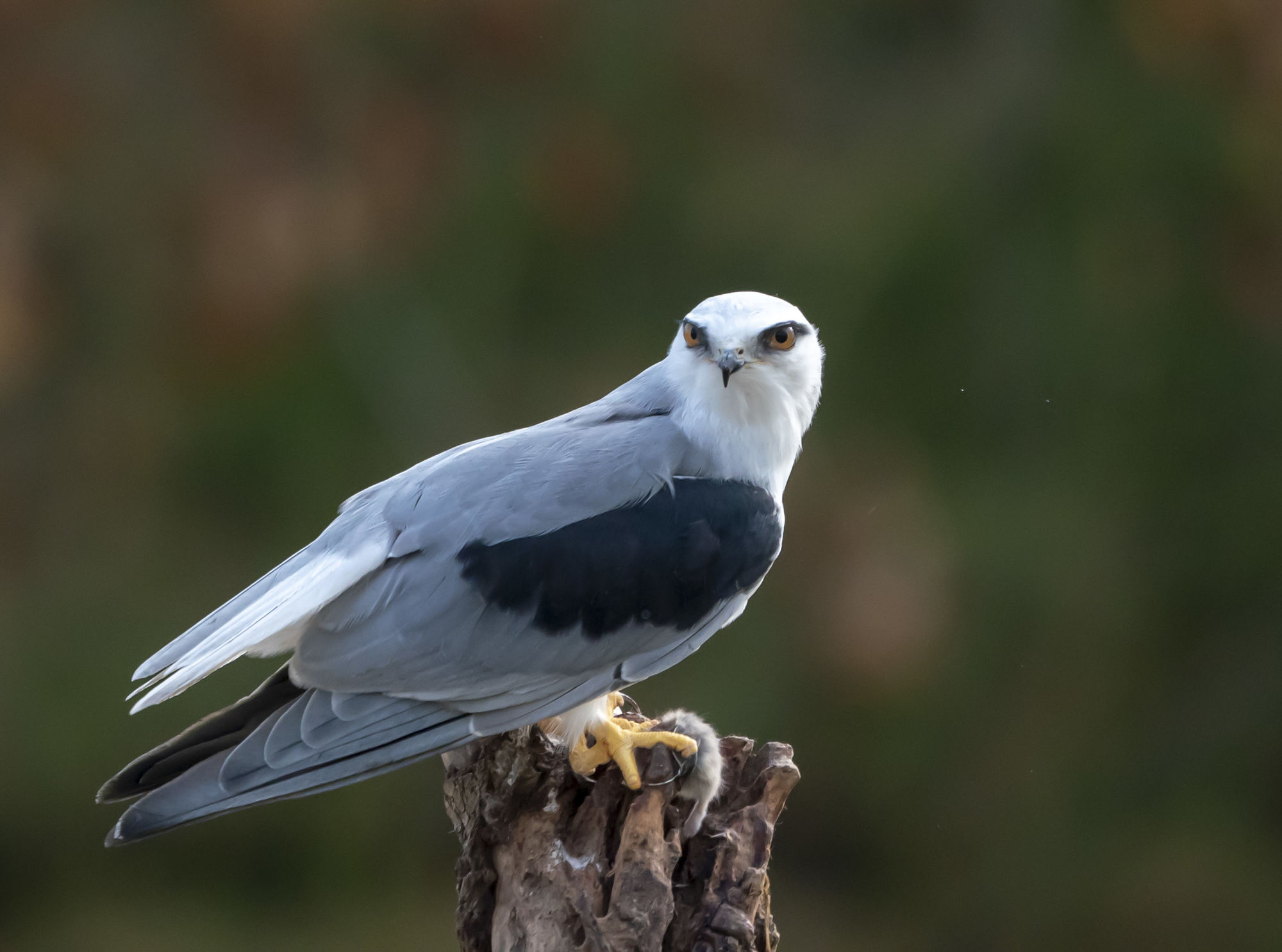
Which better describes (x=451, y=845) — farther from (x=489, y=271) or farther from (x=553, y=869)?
(x=553, y=869)

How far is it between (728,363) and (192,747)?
51.9 inches

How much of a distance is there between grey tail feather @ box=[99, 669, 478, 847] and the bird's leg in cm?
30

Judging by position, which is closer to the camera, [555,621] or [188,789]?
[188,789]

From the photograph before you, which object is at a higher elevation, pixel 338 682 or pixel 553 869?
pixel 338 682

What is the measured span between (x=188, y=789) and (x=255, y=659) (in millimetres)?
3097

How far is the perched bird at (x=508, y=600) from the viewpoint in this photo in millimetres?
2254

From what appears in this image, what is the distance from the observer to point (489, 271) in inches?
232

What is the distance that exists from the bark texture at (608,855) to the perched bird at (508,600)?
0.27 ft

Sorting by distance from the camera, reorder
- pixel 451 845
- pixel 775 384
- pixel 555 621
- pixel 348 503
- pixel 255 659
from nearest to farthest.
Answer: pixel 555 621
pixel 775 384
pixel 348 503
pixel 255 659
pixel 451 845

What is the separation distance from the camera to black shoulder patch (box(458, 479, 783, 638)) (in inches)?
92.8

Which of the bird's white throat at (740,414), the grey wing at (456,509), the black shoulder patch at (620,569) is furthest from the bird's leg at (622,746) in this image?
the bird's white throat at (740,414)

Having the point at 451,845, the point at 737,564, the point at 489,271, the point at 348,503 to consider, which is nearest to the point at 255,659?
the point at 451,845

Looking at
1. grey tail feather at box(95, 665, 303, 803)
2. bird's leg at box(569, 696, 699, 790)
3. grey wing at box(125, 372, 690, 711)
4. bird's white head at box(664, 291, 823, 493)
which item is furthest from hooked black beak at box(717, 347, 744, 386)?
grey tail feather at box(95, 665, 303, 803)

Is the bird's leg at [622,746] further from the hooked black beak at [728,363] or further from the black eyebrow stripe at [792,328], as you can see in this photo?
the black eyebrow stripe at [792,328]
